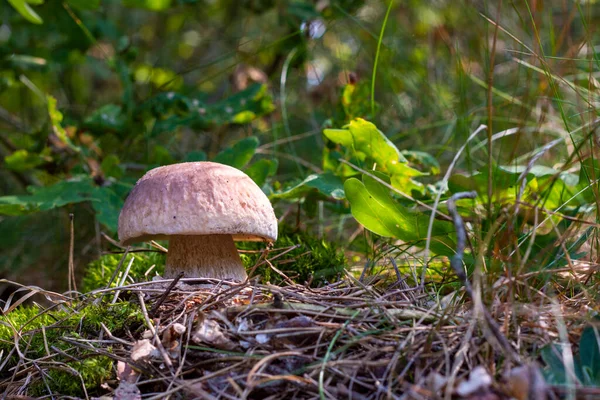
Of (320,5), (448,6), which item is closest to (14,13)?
(320,5)

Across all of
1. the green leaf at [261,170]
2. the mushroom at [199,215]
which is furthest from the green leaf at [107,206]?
the green leaf at [261,170]

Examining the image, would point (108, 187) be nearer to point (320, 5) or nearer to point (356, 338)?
point (356, 338)

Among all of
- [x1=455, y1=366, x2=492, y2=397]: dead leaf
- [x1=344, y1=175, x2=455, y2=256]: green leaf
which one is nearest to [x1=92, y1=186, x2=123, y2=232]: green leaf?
[x1=344, y1=175, x2=455, y2=256]: green leaf

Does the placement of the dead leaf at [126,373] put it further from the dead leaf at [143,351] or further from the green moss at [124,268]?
the green moss at [124,268]

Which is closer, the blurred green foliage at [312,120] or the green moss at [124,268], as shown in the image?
the blurred green foliage at [312,120]

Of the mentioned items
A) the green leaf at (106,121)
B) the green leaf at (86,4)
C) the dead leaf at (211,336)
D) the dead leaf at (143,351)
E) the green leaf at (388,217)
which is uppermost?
the green leaf at (86,4)

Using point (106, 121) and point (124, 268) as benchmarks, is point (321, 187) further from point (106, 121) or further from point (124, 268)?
point (106, 121)

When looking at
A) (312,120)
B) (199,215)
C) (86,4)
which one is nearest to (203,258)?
(199,215)

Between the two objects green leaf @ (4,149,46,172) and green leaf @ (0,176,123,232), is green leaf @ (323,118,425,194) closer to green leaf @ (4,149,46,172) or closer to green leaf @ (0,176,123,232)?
green leaf @ (0,176,123,232)
